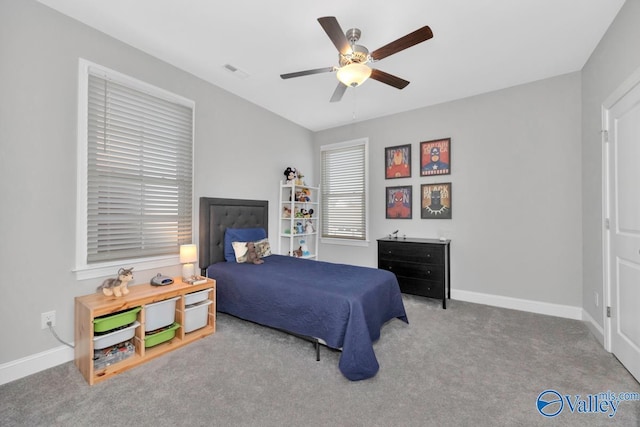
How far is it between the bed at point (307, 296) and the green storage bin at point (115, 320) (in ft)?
2.87

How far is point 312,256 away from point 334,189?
4.33 feet

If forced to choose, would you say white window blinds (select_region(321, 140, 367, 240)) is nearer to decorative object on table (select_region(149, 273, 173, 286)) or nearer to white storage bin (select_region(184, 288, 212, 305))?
white storage bin (select_region(184, 288, 212, 305))

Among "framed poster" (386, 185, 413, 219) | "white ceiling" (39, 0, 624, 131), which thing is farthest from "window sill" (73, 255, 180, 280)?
"framed poster" (386, 185, 413, 219)

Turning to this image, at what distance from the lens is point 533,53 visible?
2.70 m

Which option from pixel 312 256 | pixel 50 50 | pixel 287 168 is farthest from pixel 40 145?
pixel 312 256

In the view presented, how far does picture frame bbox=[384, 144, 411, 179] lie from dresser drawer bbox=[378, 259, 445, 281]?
1414mm

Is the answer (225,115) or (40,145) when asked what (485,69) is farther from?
(40,145)

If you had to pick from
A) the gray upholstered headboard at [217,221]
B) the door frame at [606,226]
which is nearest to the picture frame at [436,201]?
the door frame at [606,226]

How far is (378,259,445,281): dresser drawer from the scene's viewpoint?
11.1ft

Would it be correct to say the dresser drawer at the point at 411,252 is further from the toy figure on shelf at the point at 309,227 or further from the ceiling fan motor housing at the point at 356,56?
the ceiling fan motor housing at the point at 356,56

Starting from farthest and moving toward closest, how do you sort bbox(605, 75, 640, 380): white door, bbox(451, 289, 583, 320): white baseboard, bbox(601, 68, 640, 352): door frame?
bbox(451, 289, 583, 320): white baseboard, bbox(601, 68, 640, 352): door frame, bbox(605, 75, 640, 380): white door

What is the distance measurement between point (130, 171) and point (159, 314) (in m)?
1.38

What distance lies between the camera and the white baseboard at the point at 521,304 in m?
3.06

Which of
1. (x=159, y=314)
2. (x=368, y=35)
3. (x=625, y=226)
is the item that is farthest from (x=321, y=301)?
(x=625, y=226)
